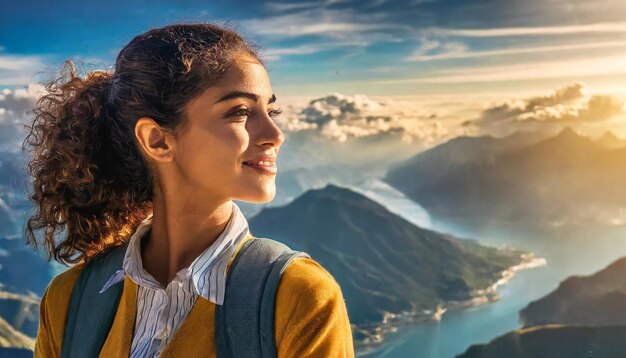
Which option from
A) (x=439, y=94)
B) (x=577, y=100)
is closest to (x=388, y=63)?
(x=439, y=94)

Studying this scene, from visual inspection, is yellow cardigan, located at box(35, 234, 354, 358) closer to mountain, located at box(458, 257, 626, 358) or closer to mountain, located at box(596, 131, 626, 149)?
mountain, located at box(458, 257, 626, 358)

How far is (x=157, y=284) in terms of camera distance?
1.21 meters

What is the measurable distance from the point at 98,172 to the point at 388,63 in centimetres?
200

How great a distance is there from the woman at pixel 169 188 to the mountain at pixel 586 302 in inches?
77.4

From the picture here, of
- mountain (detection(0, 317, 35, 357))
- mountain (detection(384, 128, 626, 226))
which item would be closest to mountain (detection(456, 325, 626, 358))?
mountain (detection(384, 128, 626, 226))

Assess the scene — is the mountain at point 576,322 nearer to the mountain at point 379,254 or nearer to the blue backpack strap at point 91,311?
the mountain at point 379,254

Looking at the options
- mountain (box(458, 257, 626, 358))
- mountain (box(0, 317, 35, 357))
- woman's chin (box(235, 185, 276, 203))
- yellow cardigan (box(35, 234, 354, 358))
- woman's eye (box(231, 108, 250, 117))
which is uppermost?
woman's eye (box(231, 108, 250, 117))

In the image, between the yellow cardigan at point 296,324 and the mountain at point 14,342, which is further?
the mountain at point 14,342

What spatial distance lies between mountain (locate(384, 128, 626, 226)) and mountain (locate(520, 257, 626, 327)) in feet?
0.66

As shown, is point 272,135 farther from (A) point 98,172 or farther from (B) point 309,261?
(A) point 98,172

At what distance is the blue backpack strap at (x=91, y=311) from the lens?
1214 mm

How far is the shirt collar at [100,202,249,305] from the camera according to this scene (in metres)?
1.11

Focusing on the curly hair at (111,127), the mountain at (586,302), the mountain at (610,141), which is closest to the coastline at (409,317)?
the mountain at (586,302)

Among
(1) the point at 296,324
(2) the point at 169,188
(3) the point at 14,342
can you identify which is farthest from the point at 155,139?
(3) the point at 14,342
